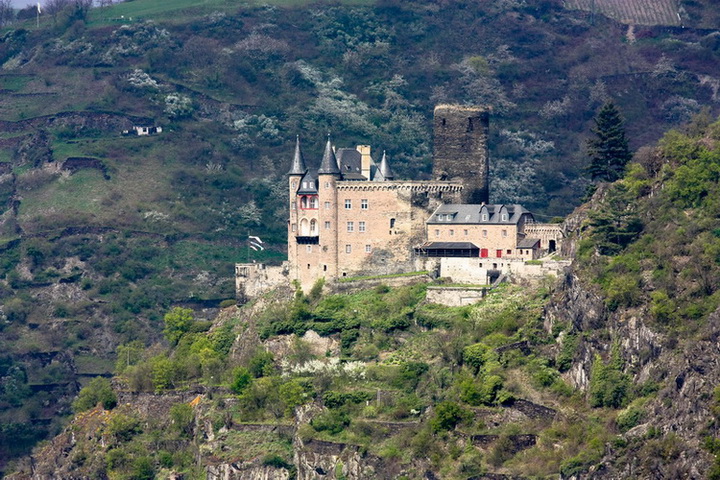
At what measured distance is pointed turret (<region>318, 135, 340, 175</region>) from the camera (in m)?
131

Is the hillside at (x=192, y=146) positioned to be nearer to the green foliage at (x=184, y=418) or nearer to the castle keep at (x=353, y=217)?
the castle keep at (x=353, y=217)

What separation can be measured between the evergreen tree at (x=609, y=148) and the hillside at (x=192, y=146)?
1436 inches

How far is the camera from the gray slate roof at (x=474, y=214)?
128 metres

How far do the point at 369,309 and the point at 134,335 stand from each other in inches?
1520

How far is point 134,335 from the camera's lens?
6334 inches

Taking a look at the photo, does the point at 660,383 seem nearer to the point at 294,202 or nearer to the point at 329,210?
the point at 329,210

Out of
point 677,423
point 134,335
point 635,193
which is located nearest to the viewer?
point 677,423

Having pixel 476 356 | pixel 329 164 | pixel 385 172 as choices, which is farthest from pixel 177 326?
pixel 476 356

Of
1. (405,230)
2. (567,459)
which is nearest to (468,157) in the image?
(405,230)

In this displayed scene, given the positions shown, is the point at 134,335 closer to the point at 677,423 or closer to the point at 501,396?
the point at 501,396

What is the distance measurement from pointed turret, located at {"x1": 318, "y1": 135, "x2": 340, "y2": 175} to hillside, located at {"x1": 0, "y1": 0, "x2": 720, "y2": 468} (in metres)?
29.7

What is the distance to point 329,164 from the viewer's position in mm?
131375

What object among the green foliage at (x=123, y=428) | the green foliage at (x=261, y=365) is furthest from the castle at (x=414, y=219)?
the green foliage at (x=123, y=428)

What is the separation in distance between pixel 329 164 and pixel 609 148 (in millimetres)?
17875
